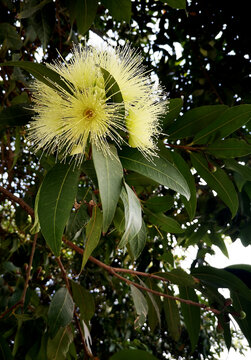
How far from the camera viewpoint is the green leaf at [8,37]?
1.35 meters

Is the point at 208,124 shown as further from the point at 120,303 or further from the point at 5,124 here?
the point at 120,303

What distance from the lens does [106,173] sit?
0.65m

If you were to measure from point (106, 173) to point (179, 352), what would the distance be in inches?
106

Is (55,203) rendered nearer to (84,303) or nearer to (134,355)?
(134,355)

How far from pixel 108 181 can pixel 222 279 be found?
2.56 feet

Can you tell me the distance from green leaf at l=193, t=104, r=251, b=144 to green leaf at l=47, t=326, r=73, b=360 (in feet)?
2.85

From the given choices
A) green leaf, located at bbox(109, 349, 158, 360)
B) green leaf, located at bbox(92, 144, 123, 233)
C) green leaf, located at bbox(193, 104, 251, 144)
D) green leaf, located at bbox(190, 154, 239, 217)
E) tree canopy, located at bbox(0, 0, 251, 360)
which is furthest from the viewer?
green leaf, located at bbox(190, 154, 239, 217)

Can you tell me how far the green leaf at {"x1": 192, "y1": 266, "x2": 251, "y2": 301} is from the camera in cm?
119

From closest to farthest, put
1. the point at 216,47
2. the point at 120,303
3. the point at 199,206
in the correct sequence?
the point at 199,206 < the point at 216,47 < the point at 120,303

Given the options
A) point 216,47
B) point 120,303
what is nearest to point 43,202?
point 216,47

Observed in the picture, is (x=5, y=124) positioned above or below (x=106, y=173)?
above

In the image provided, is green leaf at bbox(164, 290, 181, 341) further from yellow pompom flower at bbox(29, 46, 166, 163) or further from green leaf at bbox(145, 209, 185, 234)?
yellow pompom flower at bbox(29, 46, 166, 163)

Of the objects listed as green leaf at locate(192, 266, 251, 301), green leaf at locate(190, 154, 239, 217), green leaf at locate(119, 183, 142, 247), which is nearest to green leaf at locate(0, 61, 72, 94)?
green leaf at locate(119, 183, 142, 247)

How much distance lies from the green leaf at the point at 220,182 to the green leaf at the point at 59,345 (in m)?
0.78
